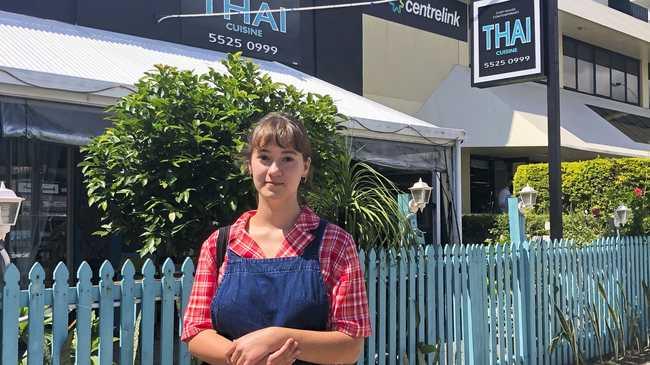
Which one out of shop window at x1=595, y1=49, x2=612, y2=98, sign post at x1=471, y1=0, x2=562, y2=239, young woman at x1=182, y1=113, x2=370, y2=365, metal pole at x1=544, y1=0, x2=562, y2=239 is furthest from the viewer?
shop window at x1=595, y1=49, x2=612, y2=98

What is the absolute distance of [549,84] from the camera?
7.05 meters

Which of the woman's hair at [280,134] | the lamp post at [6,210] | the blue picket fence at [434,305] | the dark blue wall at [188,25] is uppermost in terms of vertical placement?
the dark blue wall at [188,25]

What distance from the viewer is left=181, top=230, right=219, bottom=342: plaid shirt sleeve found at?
2.14 metres

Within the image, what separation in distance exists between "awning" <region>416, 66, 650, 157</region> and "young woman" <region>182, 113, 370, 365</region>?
1261cm

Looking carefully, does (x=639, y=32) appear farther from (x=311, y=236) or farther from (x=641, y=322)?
(x=311, y=236)

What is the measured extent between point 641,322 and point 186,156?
591 cm

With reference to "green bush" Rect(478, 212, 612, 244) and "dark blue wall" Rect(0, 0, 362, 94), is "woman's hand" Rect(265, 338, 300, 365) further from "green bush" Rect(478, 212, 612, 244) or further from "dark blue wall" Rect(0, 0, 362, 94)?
"dark blue wall" Rect(0, 0, 362, 94)

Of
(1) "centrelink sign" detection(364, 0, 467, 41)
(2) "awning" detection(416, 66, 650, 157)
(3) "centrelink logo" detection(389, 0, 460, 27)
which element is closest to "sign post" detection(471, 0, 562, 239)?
(1) "centrelink sign" detection(364, 0, 467, 41)

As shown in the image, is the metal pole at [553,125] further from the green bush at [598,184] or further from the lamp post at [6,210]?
the lamp post at [6,210]

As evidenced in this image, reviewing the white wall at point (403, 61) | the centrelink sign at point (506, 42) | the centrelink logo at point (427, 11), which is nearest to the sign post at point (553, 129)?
the centrelink sign at point (506, 42)

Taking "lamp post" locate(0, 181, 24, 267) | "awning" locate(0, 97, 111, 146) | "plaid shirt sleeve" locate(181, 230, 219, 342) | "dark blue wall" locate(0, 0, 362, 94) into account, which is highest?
"dark blue wall" locate(0, 0, 362, 94)

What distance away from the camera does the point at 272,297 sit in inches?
79.5

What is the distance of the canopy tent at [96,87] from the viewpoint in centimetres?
550

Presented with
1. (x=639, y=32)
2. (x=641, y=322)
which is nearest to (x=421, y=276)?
(x=641, y=322)
